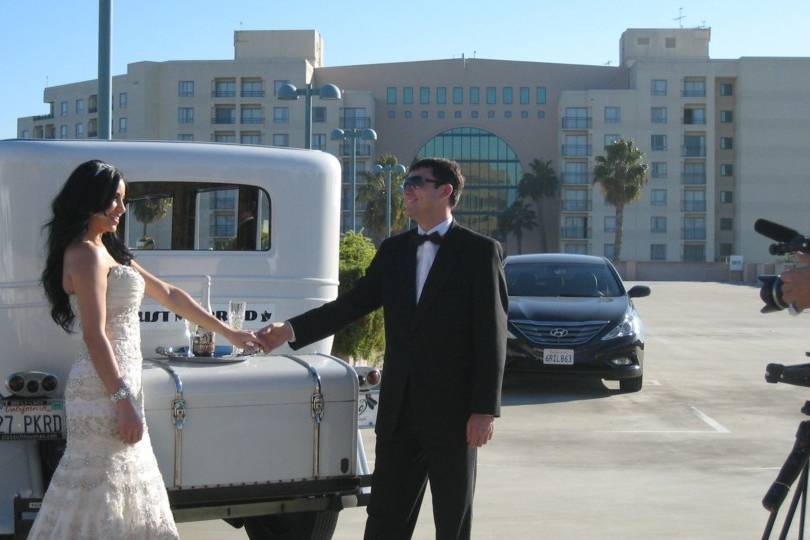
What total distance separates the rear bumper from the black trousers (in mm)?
8101

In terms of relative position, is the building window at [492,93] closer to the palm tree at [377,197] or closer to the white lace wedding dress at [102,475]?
the palm tree at [377,197]

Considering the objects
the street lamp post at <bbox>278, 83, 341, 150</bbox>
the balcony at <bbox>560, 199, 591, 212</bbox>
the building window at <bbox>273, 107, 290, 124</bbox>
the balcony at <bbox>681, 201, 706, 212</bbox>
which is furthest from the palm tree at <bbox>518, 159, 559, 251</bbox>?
the street lamp post at <bbox>278, 83, 341, 150</bbox>

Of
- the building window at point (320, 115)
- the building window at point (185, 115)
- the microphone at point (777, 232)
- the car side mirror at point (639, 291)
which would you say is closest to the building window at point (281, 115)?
the building window at point (320, 115)

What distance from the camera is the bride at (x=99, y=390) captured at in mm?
4117

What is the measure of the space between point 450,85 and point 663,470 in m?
92.9

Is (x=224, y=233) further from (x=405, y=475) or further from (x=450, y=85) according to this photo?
(x=450, y=85)

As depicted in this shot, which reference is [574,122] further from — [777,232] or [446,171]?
[777,232]

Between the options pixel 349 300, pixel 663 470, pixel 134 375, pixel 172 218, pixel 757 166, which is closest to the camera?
pixel 134 375

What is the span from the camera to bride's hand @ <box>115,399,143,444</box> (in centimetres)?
414

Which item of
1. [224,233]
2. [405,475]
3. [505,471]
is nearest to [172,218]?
[224,233]

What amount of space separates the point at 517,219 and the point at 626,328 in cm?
8784

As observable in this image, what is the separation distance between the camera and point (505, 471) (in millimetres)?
8430

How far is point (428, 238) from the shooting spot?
458 centimetres

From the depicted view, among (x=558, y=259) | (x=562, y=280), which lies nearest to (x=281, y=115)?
(x=558, y=259)
